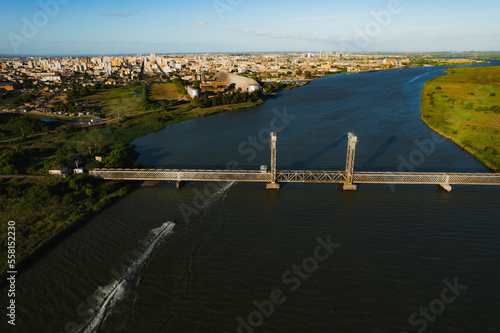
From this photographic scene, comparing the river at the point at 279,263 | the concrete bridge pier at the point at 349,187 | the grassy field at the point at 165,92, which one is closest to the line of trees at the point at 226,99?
the grassy field at the point at 165,92

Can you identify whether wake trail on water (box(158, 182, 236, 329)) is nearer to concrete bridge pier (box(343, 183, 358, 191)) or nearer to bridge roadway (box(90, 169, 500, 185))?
bridge roadway (box(90, 169, 500, 185))

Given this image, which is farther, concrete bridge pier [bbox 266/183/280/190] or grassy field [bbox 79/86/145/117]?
grassy field [bbox 79/86/145/117]

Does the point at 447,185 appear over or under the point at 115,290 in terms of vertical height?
over

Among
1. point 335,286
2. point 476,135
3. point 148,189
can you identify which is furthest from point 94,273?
point 476,135

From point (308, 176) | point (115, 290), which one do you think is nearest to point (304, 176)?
point (308, 176)

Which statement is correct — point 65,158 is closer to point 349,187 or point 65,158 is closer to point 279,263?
point 279,263

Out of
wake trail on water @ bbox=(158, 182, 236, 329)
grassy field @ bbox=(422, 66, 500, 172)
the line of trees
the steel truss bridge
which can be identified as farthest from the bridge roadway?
the line of trees

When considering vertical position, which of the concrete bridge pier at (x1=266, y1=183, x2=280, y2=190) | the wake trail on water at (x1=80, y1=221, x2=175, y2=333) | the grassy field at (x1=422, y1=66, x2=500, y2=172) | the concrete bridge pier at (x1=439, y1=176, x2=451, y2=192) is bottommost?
the wake trail on water at (x1=80, y1=221, x2=175, y2=333)
